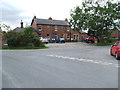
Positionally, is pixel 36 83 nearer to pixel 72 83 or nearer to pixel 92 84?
pixel 72 83

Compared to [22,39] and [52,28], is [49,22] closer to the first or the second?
[52,28]

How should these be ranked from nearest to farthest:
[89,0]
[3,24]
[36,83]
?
[36,83] < [3,24] < [89,0]

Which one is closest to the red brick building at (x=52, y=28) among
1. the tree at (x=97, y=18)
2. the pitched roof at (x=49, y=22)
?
the pitched roof at (x=49, y=22)

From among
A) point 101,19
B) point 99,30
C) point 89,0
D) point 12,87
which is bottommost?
point 12,87

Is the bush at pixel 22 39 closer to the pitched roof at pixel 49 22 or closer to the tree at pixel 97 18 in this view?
the tree at pixel 97 18

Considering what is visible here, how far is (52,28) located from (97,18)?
24.1 meters

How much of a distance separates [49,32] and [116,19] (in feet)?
85.0

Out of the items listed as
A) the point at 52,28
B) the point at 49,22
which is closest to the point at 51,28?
the point at 52,28

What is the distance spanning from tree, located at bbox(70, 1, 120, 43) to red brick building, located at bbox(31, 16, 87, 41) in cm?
1659

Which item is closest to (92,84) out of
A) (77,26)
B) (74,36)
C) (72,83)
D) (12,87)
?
(72,83)

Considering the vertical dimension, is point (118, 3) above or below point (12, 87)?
above

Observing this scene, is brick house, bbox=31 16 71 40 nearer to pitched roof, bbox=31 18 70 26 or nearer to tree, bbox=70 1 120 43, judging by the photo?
pitched roof, bbox=31 18 70 26

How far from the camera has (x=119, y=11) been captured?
3122cm

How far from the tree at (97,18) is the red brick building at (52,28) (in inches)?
653
